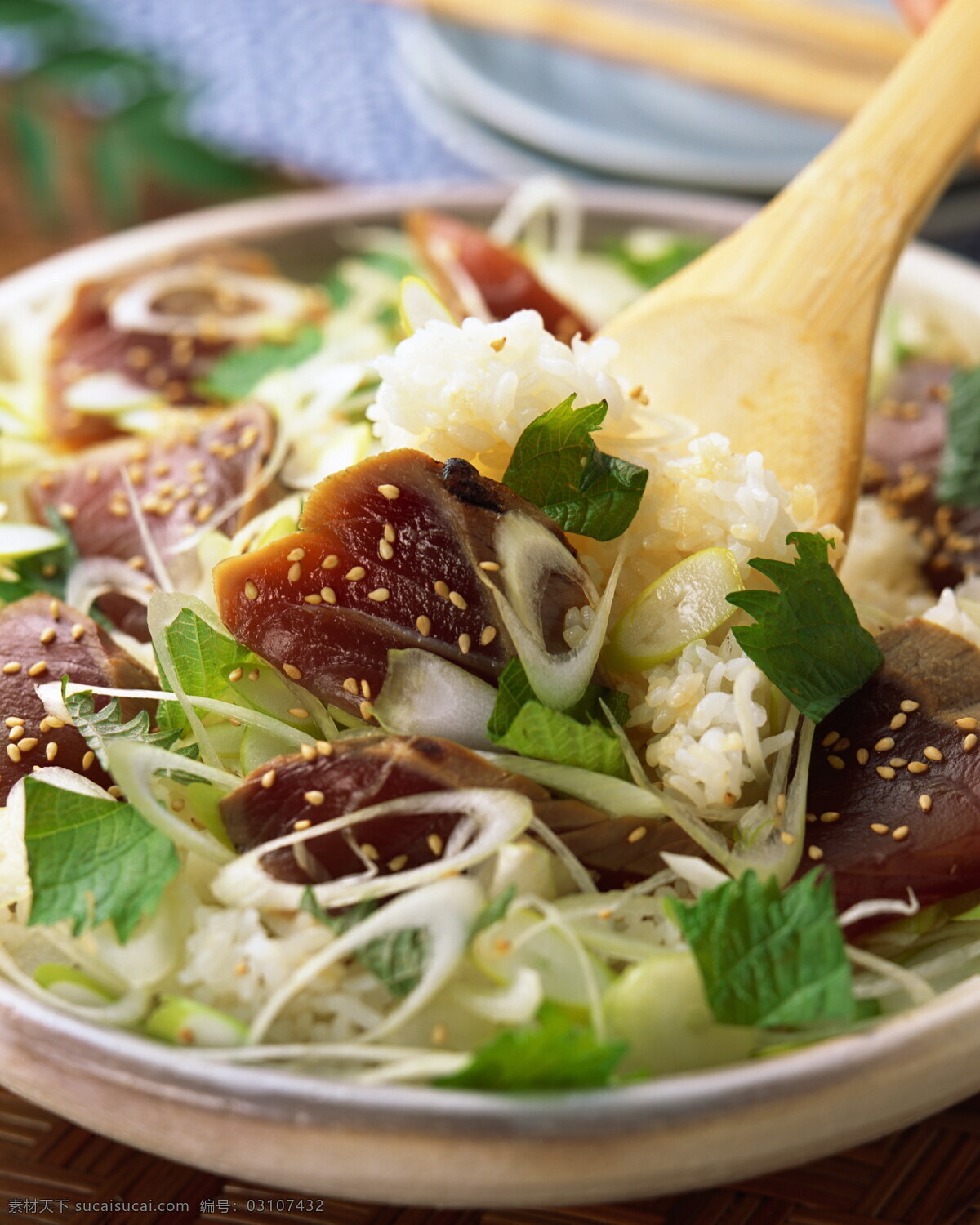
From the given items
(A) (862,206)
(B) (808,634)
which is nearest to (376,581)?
(B) (808,634)

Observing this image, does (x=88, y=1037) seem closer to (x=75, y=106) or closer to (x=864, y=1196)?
(x=864, y=1196)

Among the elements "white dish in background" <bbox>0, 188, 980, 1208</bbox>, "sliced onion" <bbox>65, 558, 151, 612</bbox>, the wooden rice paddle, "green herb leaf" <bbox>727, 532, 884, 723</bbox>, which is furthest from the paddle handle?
"white dish in background" <bbox>0, 188, 980, 1208</bbox>

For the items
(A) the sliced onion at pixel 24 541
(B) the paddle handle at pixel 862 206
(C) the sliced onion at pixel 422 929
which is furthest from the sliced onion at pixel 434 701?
(B) the paddle handle at pixel 862 206

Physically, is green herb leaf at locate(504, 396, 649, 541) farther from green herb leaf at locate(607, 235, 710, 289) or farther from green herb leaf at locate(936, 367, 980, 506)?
A: green herb leaf at locate(607, 235, 710, 289)

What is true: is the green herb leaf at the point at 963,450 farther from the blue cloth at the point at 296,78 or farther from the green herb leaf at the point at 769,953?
the blue cloth at the point at 296,78

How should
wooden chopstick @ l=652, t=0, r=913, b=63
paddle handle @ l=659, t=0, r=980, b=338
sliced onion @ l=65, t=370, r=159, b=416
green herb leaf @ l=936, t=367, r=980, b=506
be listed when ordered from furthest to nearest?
wooden chopstick @ l=652, t=0, r=913, b=63 → sliced onion @ l=65, t=370, r=159, b=416 → green herb leaf @ l=936, t=367, r=980, b=506 → paddle handle @ l=659, t=0, r=980, b=338
